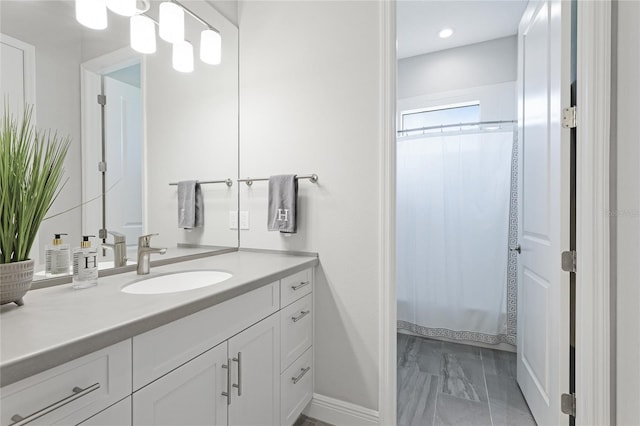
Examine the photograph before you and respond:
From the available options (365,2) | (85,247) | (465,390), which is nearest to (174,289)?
(85,247)

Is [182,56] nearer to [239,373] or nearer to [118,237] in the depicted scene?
[118,237]

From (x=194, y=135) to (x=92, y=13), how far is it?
2.19 ft

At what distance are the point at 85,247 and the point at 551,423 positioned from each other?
210 cm

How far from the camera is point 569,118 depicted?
51.1 inches

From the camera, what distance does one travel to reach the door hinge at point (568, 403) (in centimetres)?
129

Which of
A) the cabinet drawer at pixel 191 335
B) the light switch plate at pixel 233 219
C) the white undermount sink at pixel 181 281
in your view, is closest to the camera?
the cabinet drawer at pixel 191 335

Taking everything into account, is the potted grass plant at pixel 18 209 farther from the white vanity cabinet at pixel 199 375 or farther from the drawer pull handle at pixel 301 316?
the drawer pull handle at pixel 301 316

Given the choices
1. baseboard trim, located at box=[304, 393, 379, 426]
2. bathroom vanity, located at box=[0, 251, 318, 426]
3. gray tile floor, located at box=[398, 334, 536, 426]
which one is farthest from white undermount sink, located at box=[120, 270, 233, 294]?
gray tile floor, located at box=[398, 334, 536, 426]

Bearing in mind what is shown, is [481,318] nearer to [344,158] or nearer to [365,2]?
[344,158]

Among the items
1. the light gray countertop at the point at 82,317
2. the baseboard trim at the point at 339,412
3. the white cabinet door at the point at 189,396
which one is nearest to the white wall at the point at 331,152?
the baseboard trim at the point at 339,412

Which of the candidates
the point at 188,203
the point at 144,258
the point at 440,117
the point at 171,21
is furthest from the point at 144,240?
the point at 440,117

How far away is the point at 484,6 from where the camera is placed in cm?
214

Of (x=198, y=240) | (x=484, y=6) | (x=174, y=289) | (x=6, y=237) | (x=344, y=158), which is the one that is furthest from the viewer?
(x=484, y=6)

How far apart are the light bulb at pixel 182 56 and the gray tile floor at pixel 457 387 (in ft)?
7.24
